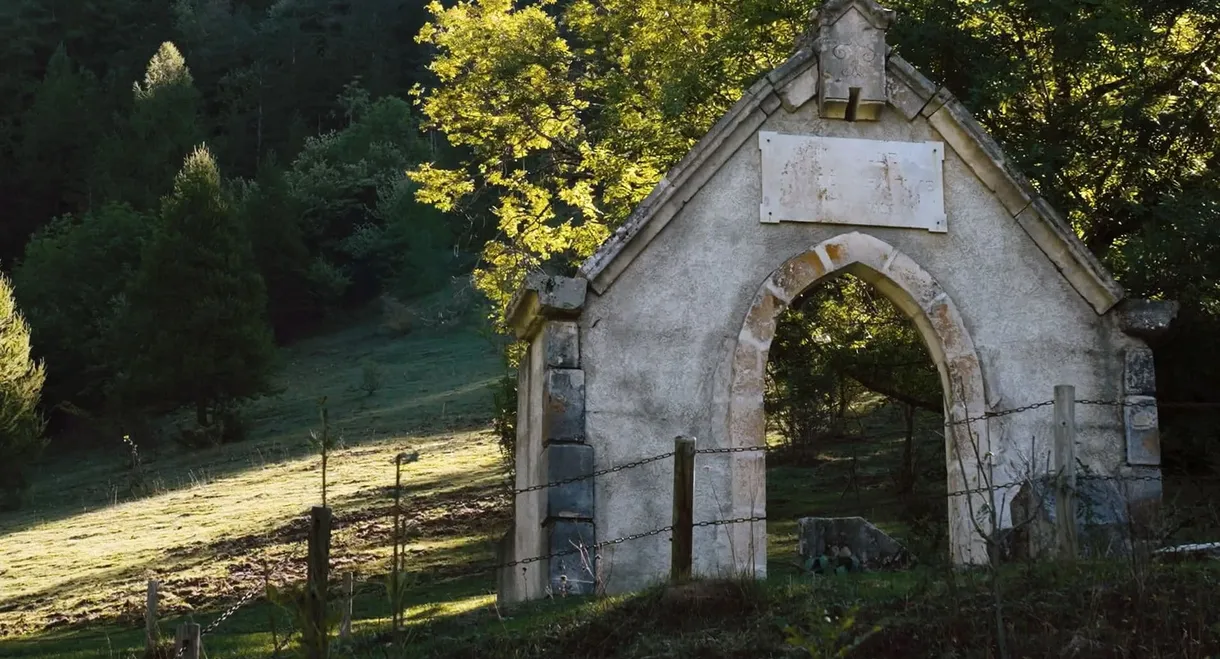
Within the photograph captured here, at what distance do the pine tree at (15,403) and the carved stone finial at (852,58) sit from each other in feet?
88.9

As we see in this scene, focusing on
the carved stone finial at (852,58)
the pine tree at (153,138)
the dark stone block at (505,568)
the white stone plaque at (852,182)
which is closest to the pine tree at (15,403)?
the pine tree at (153,138)

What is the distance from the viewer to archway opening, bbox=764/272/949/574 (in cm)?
1764

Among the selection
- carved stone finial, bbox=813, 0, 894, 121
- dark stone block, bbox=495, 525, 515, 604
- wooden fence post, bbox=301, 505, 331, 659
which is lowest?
dark stone block, bbox=495, 525, 515, 604

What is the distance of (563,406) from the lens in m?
11.0

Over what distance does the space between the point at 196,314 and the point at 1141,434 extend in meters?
34.2

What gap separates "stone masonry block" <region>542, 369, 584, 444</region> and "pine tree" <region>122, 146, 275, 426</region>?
30888 millimetres

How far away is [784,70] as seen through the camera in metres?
11.7

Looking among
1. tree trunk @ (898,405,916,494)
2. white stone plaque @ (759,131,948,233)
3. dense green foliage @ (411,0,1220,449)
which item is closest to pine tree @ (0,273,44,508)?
dense green foliage @ (411,0,1220,449)

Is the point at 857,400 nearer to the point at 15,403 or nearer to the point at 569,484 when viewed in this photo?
the point at 569,484

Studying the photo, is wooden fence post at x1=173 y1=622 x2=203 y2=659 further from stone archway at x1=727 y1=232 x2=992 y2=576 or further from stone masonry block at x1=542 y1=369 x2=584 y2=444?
stone archway at x1=727 y1=232 x2=992 y2=576

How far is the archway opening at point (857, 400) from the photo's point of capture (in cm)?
1764

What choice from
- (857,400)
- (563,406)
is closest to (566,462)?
(563,406)

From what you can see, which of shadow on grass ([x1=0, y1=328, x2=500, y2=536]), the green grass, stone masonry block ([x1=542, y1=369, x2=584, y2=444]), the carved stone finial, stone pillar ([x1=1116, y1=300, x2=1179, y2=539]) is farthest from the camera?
shadow on grass ([x1=0, y1=328, x2=500, y2=536])

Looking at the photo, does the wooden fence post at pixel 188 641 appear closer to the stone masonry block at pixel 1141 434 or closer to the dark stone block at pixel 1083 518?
the dark stone block at pixel 1083 518
